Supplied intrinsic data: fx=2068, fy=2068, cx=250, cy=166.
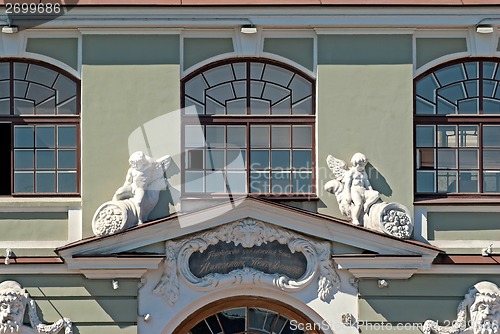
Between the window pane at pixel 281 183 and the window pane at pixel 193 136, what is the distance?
48.3 inches

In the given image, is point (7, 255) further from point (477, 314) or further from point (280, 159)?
point (477, 314)

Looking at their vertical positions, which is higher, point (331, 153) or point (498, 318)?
point (331, 153)

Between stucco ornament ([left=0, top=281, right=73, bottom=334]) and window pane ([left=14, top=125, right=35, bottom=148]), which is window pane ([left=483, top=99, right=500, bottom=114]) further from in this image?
stucco ornament ([left=0, top=281, right=73, bottom=334])

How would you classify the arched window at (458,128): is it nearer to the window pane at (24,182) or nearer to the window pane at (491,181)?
the window pane at (491,181)

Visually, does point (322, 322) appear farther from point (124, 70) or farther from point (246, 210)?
point (124, 70)

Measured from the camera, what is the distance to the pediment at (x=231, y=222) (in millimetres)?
30531

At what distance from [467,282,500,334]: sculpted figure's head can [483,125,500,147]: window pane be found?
230 centimetres

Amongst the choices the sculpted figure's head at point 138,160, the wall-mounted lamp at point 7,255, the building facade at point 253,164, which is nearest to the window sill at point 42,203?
the building facade at point 253,164

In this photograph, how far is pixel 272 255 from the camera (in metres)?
30.9

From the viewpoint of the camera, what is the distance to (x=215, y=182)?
103 ft

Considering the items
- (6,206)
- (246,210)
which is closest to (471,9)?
(246,210)

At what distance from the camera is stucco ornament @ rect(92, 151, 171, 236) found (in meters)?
30.6

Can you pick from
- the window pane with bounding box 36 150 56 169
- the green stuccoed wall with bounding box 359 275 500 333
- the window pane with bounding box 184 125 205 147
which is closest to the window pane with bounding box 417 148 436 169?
Answer: the green stuccoed wall with bounding box 359 275 500 333

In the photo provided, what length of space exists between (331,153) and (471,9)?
3059 mm
